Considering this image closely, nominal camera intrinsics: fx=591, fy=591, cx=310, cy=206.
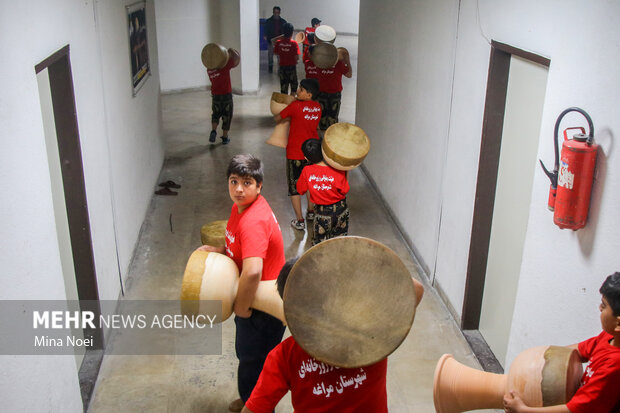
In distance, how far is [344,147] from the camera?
4418 mm

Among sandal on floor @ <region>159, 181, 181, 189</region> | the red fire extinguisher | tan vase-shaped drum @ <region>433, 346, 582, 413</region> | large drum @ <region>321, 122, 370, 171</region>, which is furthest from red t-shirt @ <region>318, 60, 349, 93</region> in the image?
tan vase-shaped drum @ <region>433, 346, 582, 413</region>

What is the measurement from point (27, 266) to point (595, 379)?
222 centimetres

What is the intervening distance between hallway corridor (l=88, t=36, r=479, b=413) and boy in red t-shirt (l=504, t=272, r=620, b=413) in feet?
5.28

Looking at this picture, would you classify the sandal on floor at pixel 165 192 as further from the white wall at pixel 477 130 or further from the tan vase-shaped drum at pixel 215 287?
the tan vase-shaped drum at pixel 215 287

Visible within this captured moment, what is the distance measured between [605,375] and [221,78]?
696 centimetres

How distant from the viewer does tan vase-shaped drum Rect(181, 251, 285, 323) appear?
2.56 m

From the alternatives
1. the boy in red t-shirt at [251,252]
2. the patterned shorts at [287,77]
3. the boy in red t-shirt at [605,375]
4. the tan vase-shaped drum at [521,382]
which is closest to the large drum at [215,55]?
the patterned shorts at [287,77]

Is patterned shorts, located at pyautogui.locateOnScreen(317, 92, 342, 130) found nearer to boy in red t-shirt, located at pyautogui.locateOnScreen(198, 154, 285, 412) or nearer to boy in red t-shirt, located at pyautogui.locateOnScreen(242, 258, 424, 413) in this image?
boy in red t-shirt, located at pyautogui.locateOnScreen(198, 154, 285, 412)

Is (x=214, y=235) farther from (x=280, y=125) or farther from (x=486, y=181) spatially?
(x=280, y=125)

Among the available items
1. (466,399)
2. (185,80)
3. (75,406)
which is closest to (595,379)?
(466,399)

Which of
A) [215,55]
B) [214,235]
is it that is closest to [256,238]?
[214,235]

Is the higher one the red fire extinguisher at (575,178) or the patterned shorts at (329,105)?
the red fire extinguisher at (575,178)

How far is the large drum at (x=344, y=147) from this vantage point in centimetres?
438

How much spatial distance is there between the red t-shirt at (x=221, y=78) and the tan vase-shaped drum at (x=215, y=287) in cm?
580
